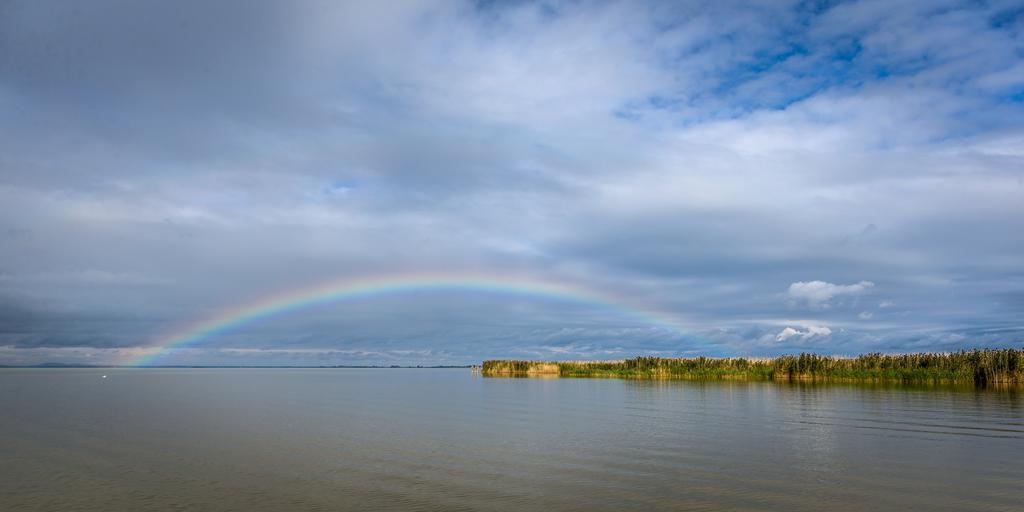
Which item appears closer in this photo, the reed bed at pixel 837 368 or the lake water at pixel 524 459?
the lake water at pixel 524 459

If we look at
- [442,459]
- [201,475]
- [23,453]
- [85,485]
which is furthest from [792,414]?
[23,453]

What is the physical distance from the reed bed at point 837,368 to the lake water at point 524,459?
25087 millimetres

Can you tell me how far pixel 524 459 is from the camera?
22.0 m

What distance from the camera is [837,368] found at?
233ft

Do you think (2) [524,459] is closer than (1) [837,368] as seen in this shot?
Yes

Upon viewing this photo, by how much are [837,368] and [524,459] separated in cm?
6117

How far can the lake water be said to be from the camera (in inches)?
639

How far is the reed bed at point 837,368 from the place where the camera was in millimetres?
59312

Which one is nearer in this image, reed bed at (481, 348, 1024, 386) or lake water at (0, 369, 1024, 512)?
lake water at (0, 369, 1024, 512)

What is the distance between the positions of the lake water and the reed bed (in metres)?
25.1

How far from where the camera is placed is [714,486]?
17.5 m

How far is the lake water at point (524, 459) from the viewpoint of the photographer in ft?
53.2

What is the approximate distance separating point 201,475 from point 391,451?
6527 mm

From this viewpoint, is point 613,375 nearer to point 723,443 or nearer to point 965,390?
point 965,390
